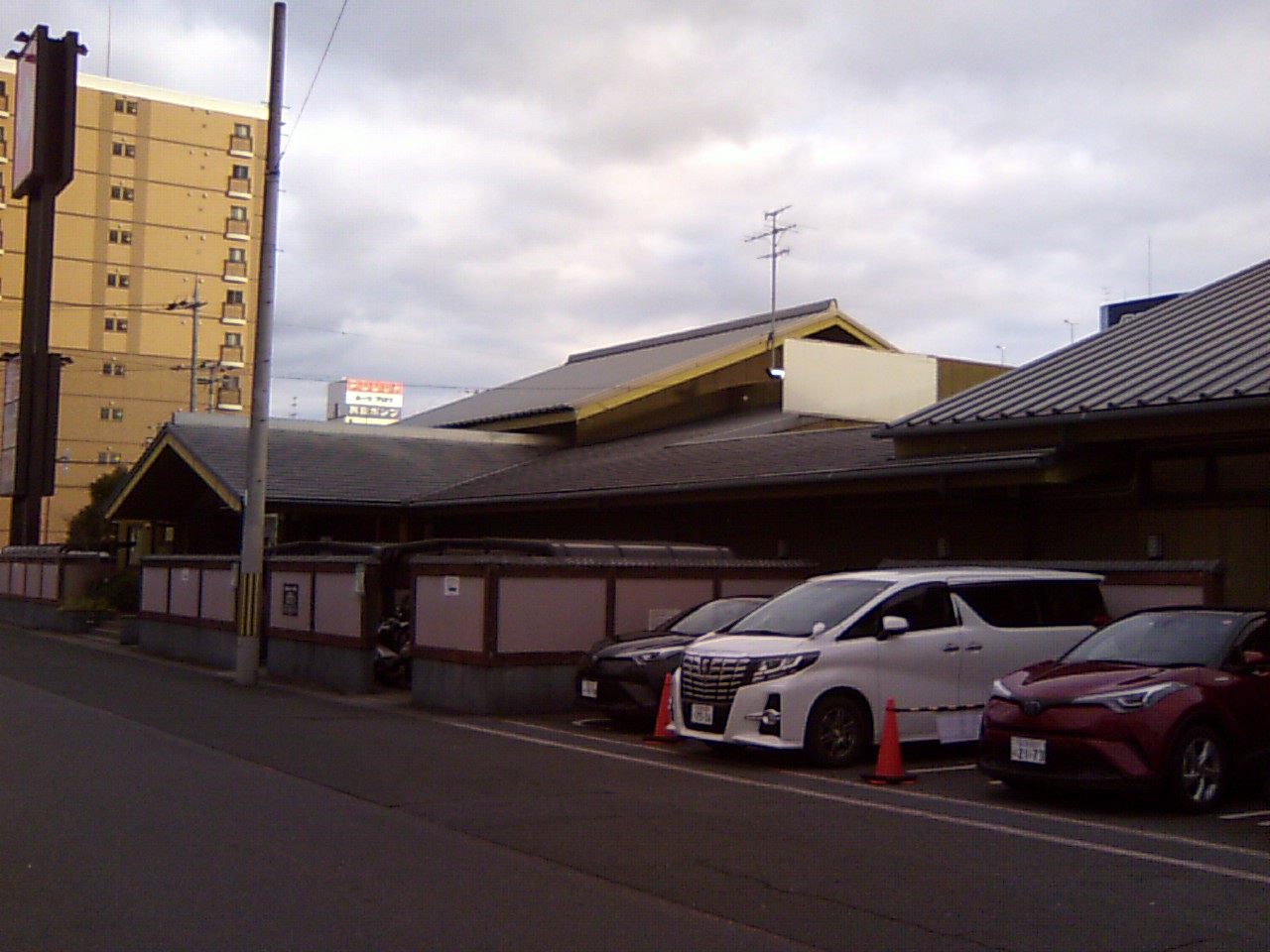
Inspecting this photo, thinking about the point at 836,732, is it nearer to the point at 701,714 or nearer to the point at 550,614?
the point at 701,714

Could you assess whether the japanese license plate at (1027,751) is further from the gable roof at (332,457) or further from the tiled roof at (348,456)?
the tiled roof at (348,456)

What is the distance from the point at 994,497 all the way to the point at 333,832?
37.9 feet

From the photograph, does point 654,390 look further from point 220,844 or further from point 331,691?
point 220,844

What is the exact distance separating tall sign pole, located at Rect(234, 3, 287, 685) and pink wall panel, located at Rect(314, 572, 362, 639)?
91cm

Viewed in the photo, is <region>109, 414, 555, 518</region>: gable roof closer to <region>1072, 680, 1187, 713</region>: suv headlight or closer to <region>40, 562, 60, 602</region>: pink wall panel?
<region>40, 562, 60, 602</region>: pink wall panel

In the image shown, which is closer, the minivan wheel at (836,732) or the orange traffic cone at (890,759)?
the orange traffic cone at (890,759)

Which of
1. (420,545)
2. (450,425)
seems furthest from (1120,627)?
(450,425)

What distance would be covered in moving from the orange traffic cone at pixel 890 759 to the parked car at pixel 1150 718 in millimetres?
876

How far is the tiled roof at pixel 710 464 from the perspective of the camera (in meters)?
18.4

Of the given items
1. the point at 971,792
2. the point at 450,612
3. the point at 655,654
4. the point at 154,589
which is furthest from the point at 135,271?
the point at 971,792

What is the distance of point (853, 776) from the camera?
1183 cm

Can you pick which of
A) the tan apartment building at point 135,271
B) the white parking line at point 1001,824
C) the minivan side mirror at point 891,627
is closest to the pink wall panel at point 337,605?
the white parking line at point 1001,824

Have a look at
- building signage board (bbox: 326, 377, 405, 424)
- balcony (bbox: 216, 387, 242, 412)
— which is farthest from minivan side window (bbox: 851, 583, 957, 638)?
building signage board (bbox: 326, 377, 405, 424)

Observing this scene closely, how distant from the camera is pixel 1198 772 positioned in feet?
32.8
